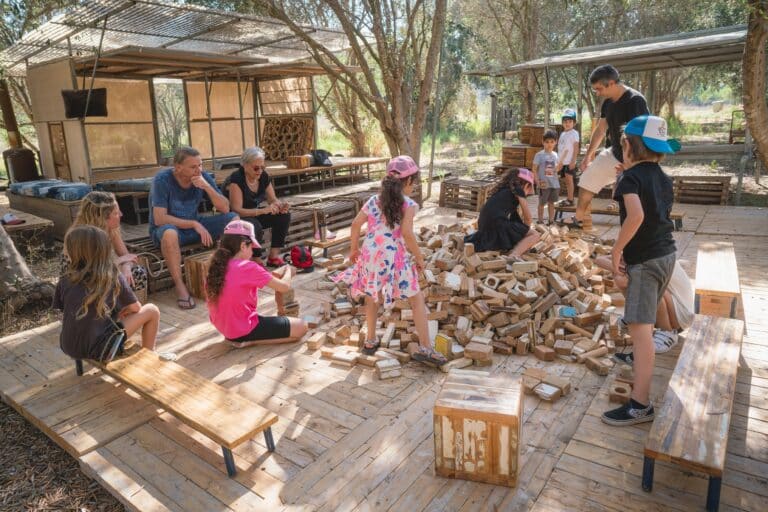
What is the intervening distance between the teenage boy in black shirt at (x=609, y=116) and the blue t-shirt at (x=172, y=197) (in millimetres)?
4433

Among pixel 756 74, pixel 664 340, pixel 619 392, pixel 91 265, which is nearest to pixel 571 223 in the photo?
pixel 756 74

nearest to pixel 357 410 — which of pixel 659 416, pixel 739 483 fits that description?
pixel 659 416

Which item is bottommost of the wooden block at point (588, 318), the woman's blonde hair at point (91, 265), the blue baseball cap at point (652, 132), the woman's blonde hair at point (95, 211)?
the wooden block at point (588, 318)

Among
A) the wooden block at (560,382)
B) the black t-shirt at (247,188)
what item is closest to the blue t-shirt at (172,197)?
the black t-shirt at (247,188)

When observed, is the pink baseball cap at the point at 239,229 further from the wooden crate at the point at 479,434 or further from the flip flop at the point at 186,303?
the wooden crate at the point at 479,434

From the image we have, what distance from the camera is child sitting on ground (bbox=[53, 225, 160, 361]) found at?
3586 millimetres

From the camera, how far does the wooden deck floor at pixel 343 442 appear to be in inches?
110

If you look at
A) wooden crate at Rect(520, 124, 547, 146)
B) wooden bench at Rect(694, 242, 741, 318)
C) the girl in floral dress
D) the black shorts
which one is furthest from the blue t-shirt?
wooden crate at Rect(520, 124, 547, 146)

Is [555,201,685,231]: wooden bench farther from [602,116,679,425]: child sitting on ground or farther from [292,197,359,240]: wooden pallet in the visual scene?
[602,116,679,425]: child sitting on ground

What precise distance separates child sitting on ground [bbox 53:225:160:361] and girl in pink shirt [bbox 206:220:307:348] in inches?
26.8

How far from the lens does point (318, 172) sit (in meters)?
12.6

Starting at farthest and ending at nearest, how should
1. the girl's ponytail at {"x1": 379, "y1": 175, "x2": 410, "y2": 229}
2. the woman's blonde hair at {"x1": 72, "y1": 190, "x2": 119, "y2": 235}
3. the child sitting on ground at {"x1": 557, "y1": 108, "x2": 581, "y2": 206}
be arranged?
1. the child sitting on ground at {"x1": 557, "y1": 108, "x2": 581, "y2": 206}
2. the woman's blonde hair at {"x1": 72, "y1": 190, "x2": 119, "y2": 235}
3. the girl's ponytail at {"x1": 379, "y1": 175, "x2": 410, "y2": 229}

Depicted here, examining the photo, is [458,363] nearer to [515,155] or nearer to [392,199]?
[392,199]

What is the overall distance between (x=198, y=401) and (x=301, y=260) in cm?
401
